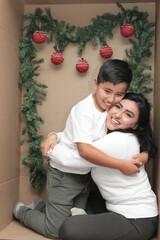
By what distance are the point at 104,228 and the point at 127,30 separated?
120cm

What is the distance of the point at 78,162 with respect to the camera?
1470 mm

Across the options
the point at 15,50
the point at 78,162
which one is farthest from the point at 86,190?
the point at 15,50

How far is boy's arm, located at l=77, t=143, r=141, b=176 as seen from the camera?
4.51 ft

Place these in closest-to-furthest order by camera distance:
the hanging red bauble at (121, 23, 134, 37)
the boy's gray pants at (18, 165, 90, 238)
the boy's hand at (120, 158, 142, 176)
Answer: the boy's hand at (120, 158, 142, 176) < the boy's gray pants at (18, 165, 90, 238) < the hanging red bauble at (121, 23, 134, 37)

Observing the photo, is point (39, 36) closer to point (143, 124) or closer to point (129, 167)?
point (143, 124)

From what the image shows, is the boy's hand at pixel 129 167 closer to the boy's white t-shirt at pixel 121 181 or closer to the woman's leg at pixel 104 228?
the boy's white t-shirt at pixel 121 181

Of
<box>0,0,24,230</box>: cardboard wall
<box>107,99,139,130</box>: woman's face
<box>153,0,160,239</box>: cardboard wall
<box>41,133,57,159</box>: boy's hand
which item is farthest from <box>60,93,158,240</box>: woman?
<box>0,0,24,230</box>: cardboard wall

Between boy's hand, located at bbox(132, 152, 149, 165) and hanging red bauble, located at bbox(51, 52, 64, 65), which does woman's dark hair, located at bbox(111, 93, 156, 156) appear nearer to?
boy's hand, located at bbox(132, 152, 149, 165)

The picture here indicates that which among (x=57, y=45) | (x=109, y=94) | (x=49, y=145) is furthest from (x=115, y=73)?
(x=57, y=45)

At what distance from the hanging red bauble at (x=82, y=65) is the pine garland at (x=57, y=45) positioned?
74 millimetres

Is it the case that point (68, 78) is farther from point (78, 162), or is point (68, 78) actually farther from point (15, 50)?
point (78, 162)

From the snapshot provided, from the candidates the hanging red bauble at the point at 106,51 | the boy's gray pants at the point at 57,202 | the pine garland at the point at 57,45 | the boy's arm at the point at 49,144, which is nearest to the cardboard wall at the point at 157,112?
the pine garland at the point at 57,45

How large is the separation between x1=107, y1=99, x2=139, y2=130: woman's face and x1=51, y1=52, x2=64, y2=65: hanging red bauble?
1.96 feet

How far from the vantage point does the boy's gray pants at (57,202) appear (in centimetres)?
152
